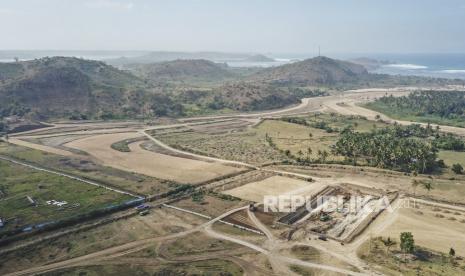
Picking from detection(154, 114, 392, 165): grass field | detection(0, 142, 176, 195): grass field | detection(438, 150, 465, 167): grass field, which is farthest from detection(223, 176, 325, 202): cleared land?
detection(438, 150, 465, 167): grass field

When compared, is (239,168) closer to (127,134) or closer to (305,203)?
(305,203)

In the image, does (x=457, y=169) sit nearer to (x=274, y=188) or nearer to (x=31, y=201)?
(x=274, y=188)

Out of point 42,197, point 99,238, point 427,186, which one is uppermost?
point 427,186

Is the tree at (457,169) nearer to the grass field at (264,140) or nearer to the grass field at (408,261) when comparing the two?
the grass field at (264,140)

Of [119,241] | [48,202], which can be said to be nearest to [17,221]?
[48,202]

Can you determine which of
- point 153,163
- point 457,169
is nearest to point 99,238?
point 153,163

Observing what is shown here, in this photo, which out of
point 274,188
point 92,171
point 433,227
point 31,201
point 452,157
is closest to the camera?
point 433,227

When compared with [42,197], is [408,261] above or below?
below
